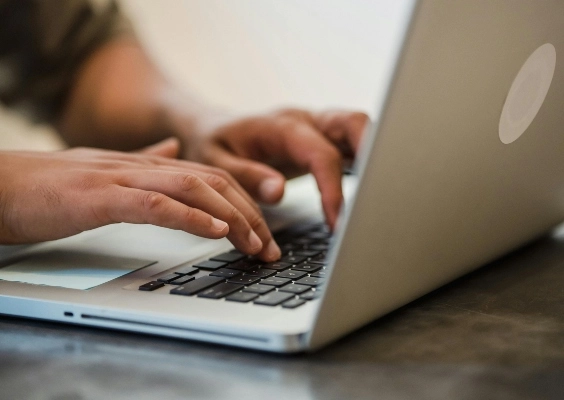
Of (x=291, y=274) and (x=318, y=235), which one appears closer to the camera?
(x=291, y=274)

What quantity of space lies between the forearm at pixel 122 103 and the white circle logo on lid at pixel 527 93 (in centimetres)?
68

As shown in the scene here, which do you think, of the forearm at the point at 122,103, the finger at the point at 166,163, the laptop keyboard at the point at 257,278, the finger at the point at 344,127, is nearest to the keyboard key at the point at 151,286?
the laptop keyboard at the point at 257,278

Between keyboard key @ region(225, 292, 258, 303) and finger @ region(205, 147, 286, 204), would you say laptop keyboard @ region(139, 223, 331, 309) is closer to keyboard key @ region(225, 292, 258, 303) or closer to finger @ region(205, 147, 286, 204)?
keyboard key @ region(225, 292, 258, 303)

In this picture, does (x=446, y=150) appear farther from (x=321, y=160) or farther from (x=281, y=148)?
(x=281, y=148)

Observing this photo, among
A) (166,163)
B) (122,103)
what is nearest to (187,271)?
(166,163)

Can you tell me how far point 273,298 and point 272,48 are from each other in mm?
2561

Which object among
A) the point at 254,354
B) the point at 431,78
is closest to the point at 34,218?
the point at 254,354

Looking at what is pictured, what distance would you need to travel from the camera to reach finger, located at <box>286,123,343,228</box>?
33.8 inches

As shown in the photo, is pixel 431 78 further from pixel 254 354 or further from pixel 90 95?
pixel 90 95

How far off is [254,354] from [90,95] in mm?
1036

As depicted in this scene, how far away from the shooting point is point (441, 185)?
52 centimetres

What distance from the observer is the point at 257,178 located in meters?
0.96

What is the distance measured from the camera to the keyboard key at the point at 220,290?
542 mm

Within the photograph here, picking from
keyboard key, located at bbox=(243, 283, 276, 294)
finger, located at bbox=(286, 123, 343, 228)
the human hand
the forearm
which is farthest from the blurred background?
keyboard key, located at bbox=(243, 283, 276, 294)
